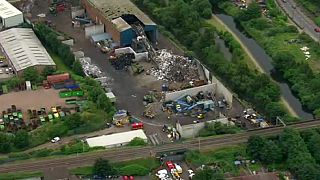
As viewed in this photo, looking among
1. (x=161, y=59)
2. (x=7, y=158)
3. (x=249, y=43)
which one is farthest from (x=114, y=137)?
(x=249, y=43)

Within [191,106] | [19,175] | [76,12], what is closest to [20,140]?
[19,175]

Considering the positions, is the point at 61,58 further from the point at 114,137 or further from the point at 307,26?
the point at 307,26

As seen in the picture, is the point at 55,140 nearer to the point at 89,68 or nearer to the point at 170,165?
the point at 170,165

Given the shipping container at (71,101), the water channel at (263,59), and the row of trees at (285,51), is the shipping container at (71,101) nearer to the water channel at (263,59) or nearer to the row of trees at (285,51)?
the water channel at (263,59)

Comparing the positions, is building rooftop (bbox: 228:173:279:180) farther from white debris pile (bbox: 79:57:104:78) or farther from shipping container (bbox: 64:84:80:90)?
white debris pile (bbox: 79:57:104:78)

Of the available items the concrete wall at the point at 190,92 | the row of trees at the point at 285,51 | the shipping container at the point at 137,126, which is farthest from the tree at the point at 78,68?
the row of trees at the point at 285,51

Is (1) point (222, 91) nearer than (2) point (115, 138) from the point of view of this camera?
No
